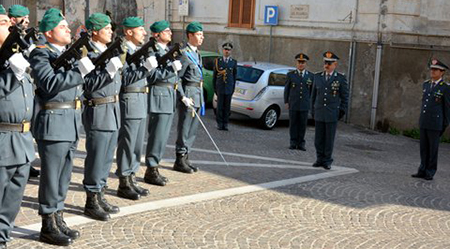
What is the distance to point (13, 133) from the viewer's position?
16.7ft

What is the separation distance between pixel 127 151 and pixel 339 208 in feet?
8.91

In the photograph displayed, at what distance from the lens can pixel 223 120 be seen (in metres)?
14.3

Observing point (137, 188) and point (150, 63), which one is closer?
point (150, 63)

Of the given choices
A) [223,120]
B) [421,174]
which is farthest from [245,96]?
[421,174]

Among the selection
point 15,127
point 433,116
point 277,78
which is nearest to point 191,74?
point 433,116

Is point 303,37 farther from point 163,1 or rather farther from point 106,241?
point 106,241

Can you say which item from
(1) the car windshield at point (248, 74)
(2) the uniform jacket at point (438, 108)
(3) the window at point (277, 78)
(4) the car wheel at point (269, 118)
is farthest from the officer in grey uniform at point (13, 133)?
(3) the window at point (277, 78)

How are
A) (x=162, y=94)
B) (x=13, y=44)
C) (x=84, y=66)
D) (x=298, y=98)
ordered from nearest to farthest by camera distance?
(x=13, y=44)
(x=84, y=66)
(x=162, y=94)
(x=298, y=98)

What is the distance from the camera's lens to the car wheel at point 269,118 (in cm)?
1506

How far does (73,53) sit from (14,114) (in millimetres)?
844

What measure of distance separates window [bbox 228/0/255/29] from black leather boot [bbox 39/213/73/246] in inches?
601

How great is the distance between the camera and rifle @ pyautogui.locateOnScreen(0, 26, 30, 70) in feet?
15.7

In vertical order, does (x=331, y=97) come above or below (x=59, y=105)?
below

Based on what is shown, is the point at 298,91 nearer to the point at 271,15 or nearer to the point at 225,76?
the point at 225,76
